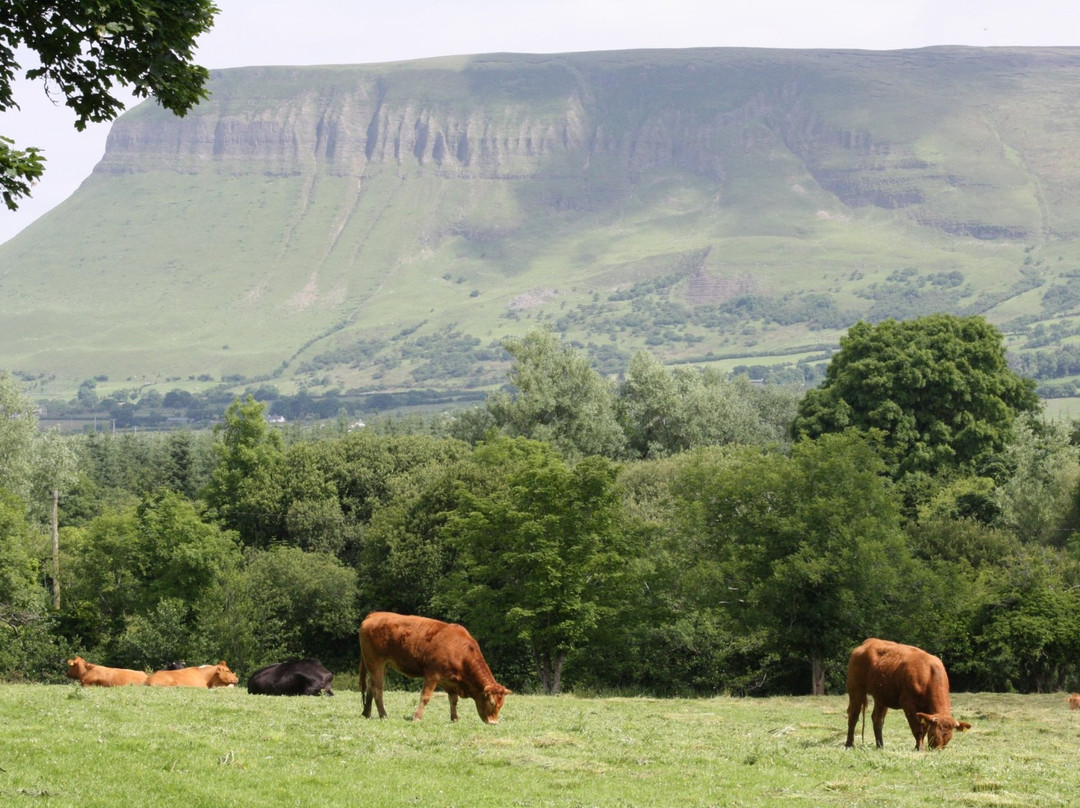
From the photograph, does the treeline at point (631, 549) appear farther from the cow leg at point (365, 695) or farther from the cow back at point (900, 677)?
the cow leg at point (365, 695)

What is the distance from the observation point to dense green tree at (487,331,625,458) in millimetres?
106625

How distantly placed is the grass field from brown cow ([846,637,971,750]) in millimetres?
514

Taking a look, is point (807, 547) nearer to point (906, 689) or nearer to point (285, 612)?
point (906, 689)

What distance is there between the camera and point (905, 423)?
71312 mm

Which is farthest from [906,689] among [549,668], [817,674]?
[549,668]

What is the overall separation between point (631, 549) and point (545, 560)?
14.5 ft

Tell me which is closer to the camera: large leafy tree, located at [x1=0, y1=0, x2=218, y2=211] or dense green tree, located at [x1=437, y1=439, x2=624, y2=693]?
large leafy tree, located at [x1=0, y1=0, x2=218, y2=211]

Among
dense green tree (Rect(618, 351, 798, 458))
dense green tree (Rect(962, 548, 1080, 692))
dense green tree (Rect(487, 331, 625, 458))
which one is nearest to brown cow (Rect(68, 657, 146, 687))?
dense green tree (Rect(962, 548, 1080, 692))

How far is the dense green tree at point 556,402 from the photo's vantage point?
10662cm

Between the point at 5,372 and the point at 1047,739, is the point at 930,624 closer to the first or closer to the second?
the point at 1047,739

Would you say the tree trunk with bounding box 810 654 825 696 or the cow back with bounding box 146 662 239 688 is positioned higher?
the cow back with bounding box 146 662 239 688

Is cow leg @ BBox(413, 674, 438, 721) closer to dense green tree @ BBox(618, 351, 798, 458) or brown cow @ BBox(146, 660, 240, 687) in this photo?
brown cow @ BBox(146, 660, 240, 687)

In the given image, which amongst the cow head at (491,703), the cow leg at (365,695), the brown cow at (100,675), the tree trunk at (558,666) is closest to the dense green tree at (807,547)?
the tree trunk at (558,666)

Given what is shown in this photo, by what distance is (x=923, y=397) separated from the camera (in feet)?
240
